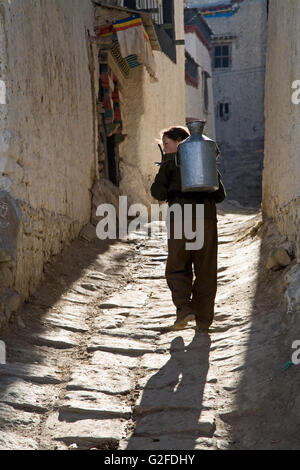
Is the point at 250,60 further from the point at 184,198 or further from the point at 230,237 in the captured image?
the point at 184,198

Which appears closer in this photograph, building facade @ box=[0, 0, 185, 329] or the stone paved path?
the stone paved path

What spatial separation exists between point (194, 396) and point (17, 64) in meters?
2.87

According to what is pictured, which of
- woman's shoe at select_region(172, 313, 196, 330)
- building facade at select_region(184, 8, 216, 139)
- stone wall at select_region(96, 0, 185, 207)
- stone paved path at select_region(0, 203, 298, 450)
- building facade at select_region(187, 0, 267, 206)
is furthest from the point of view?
building facade at select_region(187, 0, 267, 206)

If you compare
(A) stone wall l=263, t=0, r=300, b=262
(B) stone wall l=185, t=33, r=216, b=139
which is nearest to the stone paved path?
(A) stone wall l=263, t=0, r=300, b=262

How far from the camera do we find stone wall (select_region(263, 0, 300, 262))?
4.44m

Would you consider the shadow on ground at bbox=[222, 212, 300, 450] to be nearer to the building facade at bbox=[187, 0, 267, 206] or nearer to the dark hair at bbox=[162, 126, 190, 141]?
the dark hair at bbox=[162, 126, 190, 141]

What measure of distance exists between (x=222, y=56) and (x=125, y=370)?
78.0 feet

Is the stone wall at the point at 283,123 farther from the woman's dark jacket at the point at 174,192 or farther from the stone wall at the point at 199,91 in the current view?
the stone wall at the point at 199,91

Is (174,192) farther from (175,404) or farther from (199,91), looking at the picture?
(199,91)

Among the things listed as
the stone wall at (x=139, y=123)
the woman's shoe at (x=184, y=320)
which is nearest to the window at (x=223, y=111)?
the stone wall at (x=139, y=123)

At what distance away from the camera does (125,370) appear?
346 cm

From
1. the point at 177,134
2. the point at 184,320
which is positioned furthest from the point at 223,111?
the point at 184,320

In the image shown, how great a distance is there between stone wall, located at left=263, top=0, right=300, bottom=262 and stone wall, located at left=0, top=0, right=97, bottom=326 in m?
2.02

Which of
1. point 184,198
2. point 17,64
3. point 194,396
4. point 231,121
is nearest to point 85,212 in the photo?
point 17,64
